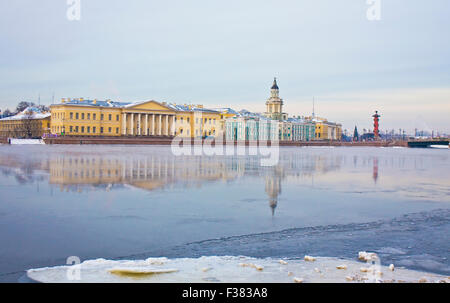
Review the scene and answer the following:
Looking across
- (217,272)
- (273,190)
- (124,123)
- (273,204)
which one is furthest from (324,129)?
(217,272)

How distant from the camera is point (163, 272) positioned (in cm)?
545

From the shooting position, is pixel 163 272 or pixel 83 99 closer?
pixel 163 272

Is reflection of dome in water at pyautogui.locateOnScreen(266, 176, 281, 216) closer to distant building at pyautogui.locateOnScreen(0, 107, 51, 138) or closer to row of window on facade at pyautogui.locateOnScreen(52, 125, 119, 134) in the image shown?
row of window on facade at pyautogui.locateOnScreen(52, 125, 119, 134)

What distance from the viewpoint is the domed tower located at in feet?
412

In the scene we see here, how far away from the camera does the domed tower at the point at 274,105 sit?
412 ft

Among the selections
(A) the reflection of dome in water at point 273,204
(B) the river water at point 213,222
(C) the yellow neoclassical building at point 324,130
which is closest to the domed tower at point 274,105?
(C) the yellow neoclassical building at point 324,130

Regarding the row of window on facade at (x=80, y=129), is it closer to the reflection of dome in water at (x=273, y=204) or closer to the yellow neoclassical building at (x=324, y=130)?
the yellow neoclassical building at (x=324, y=130)

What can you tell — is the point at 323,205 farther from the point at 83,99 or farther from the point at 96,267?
the point at 83,99

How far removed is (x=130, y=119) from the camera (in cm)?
9581

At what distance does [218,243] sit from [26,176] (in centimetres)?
1135

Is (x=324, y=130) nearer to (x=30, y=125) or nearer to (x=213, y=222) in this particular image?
(x=30, y=125)

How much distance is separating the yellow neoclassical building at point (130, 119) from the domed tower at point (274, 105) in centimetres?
2170

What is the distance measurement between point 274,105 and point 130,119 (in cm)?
4518
